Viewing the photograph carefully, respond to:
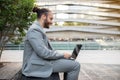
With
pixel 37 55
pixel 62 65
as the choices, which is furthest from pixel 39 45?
pixel 62 65

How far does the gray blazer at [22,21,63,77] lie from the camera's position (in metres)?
3.92

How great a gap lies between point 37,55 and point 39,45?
13 cm

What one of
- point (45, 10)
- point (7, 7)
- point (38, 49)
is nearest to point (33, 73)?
point (38, 49)

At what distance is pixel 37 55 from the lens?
3.96 meters

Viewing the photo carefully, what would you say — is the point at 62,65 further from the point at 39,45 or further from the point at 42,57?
the point at 39,45


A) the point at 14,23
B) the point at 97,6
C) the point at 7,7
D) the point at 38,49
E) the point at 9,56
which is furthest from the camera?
the point at 97,6

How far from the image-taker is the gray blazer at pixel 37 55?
392 centimetres

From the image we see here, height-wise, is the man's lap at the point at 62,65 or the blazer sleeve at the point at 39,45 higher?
the blazer sleeve at the point at 39,45

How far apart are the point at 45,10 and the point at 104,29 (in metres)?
29.4

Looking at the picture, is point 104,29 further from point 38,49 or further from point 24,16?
point 38,49

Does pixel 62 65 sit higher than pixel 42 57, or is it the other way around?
pixel 42 57

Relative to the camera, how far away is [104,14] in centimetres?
3247

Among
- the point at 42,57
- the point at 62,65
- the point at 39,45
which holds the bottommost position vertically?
the point at 62,65

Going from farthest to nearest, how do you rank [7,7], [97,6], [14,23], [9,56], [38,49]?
[97,6]
[9,56]
[14,23]
[7,7]
[38,49]
